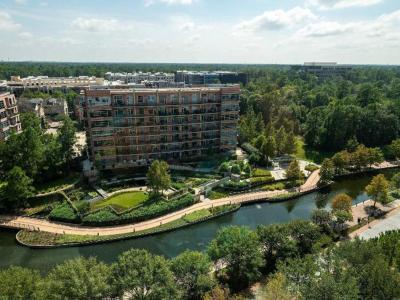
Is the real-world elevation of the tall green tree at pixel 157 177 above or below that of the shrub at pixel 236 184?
above

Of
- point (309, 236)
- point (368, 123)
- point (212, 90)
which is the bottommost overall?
point (309, 236)

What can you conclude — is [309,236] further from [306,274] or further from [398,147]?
[398,147]

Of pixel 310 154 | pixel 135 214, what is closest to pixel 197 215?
pixel 135 214

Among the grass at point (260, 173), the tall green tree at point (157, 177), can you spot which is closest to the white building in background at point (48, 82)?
the grass at point (260, 173)

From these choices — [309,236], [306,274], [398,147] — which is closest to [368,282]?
[306,274]

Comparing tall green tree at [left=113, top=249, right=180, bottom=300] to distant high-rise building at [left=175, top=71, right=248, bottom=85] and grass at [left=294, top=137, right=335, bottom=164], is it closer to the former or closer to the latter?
grass at [left=294, top=137, right=335, bottom=164]

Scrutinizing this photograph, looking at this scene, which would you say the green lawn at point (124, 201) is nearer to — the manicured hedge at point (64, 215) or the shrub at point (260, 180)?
the manicured hedge at point (64, 215)
